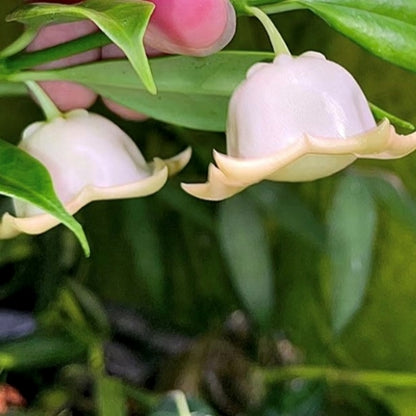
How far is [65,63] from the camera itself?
0.58 metres

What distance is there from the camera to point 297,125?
0.48 m

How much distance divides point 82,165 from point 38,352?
0.19m

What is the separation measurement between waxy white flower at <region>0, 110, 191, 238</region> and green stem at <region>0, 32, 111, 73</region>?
0.05 metres

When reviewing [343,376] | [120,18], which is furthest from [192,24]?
[343,376]

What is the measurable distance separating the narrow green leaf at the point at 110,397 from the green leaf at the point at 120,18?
0.92 feet

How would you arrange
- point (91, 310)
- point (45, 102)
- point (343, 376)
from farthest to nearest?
1. point (343, 376)
2. point (91, 310)
3. point (45, 102)

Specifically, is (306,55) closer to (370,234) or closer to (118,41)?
(118,41)

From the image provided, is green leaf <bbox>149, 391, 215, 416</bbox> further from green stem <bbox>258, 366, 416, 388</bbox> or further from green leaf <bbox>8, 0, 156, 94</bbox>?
green leaf <bbox>8, 0, 156, 94</bbox>

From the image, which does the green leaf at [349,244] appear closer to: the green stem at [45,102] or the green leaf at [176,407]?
the green leaf at [176,407]

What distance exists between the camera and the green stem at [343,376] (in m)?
0.78

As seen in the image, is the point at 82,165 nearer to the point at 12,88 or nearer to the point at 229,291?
the point at 12,88

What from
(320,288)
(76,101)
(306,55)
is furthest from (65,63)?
(320,288)

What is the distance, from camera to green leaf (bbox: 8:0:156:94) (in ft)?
1.35

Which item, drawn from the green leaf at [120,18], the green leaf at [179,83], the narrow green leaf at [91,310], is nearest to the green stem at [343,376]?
the narrow green leaf at [91,310]
